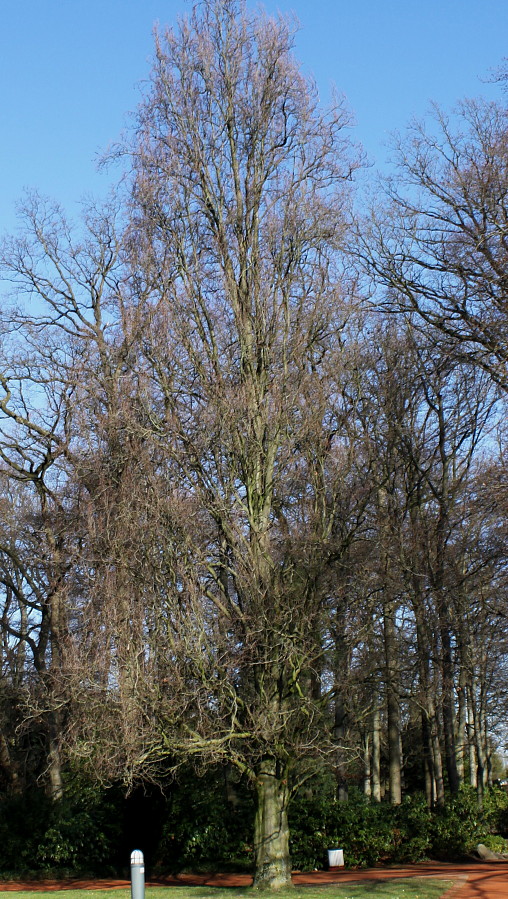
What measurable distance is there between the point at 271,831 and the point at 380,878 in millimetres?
2592

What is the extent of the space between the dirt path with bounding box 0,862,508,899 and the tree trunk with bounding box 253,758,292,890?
1.60 metres

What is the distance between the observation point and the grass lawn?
11.9m

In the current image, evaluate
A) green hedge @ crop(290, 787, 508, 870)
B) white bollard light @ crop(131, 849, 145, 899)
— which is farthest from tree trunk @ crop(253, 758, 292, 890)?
white bollard light @ crop(131, 849, 145, 899)

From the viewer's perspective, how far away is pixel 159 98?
16531mm

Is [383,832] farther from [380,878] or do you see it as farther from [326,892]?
[326,892]

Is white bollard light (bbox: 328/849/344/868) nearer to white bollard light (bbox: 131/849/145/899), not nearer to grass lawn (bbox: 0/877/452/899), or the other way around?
grass lawn (bbox: 0/877/452/899)

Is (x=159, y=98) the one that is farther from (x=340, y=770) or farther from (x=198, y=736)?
(x=340, y=770)

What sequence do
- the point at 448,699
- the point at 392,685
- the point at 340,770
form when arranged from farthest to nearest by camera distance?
the point at 340,770 < the point at 448,699 < the point at 392,685

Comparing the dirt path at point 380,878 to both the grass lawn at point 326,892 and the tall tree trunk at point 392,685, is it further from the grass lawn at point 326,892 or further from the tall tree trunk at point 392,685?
the tall tree trunk at point 392,685

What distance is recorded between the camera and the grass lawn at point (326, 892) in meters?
11.9

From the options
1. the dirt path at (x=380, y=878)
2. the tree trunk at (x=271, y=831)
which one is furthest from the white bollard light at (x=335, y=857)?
the tree trunk at (x=271, y=831)

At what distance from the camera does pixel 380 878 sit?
14703 millimetres

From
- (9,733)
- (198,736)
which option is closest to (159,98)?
(198,736)

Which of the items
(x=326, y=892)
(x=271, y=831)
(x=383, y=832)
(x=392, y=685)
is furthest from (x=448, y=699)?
(x=326, y=892)
